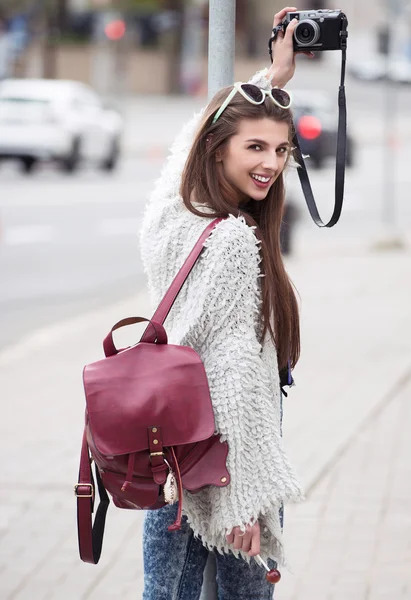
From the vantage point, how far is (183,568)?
115 inches

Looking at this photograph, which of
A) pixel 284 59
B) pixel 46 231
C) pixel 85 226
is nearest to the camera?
pixel 284 59

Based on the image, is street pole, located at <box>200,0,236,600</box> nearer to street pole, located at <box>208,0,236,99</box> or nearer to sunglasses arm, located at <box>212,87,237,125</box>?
street pole, located at <box>208,0,236,99</box>

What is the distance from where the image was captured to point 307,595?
13.8 ft

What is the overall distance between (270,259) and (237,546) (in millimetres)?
648

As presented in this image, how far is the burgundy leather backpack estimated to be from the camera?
260 cm

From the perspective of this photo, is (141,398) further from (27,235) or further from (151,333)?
(27,235)

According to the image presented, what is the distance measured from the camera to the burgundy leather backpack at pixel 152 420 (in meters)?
2.60

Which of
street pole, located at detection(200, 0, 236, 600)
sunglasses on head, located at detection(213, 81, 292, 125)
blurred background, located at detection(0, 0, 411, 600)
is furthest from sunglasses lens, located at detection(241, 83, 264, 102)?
street pole, located at detection(200, 0, 236, 600)

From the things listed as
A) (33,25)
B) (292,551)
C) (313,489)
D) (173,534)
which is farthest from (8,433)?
(33,25)

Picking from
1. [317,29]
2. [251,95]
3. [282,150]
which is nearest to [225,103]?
[251,95]

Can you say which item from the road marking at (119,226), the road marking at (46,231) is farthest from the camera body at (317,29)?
the road marking at (119,226)

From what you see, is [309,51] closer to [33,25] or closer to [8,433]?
[8,433]

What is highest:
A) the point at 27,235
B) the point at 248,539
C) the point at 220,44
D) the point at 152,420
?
the point at 220,44

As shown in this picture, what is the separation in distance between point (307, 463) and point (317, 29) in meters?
2.96
